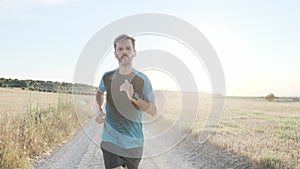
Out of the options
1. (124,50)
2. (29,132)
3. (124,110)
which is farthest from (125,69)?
(29,132)

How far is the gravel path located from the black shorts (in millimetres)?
4368

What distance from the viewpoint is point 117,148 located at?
429 centimetres

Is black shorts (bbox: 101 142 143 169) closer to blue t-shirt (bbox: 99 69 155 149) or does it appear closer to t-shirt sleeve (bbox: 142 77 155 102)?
blue t-shirt (bbox: 99 69 155 149)

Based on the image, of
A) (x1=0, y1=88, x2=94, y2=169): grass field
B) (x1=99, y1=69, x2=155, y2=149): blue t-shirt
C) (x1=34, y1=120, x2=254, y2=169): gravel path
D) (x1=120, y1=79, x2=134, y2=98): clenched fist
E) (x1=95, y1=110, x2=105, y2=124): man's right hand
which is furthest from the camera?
(x1=34, y1=120, x2=254, y2=169): gravel path

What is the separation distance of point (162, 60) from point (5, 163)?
3.56 meters

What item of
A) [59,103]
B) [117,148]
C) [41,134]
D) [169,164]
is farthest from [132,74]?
[59,103]

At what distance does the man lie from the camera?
4242 millimetres

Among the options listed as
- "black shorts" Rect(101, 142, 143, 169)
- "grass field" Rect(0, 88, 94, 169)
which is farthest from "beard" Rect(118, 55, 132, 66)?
"grass field" Rect(0, 88, 94, 169)

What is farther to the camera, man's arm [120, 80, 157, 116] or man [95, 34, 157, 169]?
man [95, 34, 157, 169]

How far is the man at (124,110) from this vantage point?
424cm

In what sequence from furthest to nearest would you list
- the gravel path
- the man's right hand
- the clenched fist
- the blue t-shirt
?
the gravel path → the man's right hand → the blue t-shirt → the clenched fist

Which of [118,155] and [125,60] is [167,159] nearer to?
[118,155]

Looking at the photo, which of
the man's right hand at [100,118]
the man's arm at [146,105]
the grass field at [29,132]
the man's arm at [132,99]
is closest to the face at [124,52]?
the man's arm at [132,99]

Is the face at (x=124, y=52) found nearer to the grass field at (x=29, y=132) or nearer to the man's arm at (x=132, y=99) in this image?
the man's arm at (x=132, y=99)
